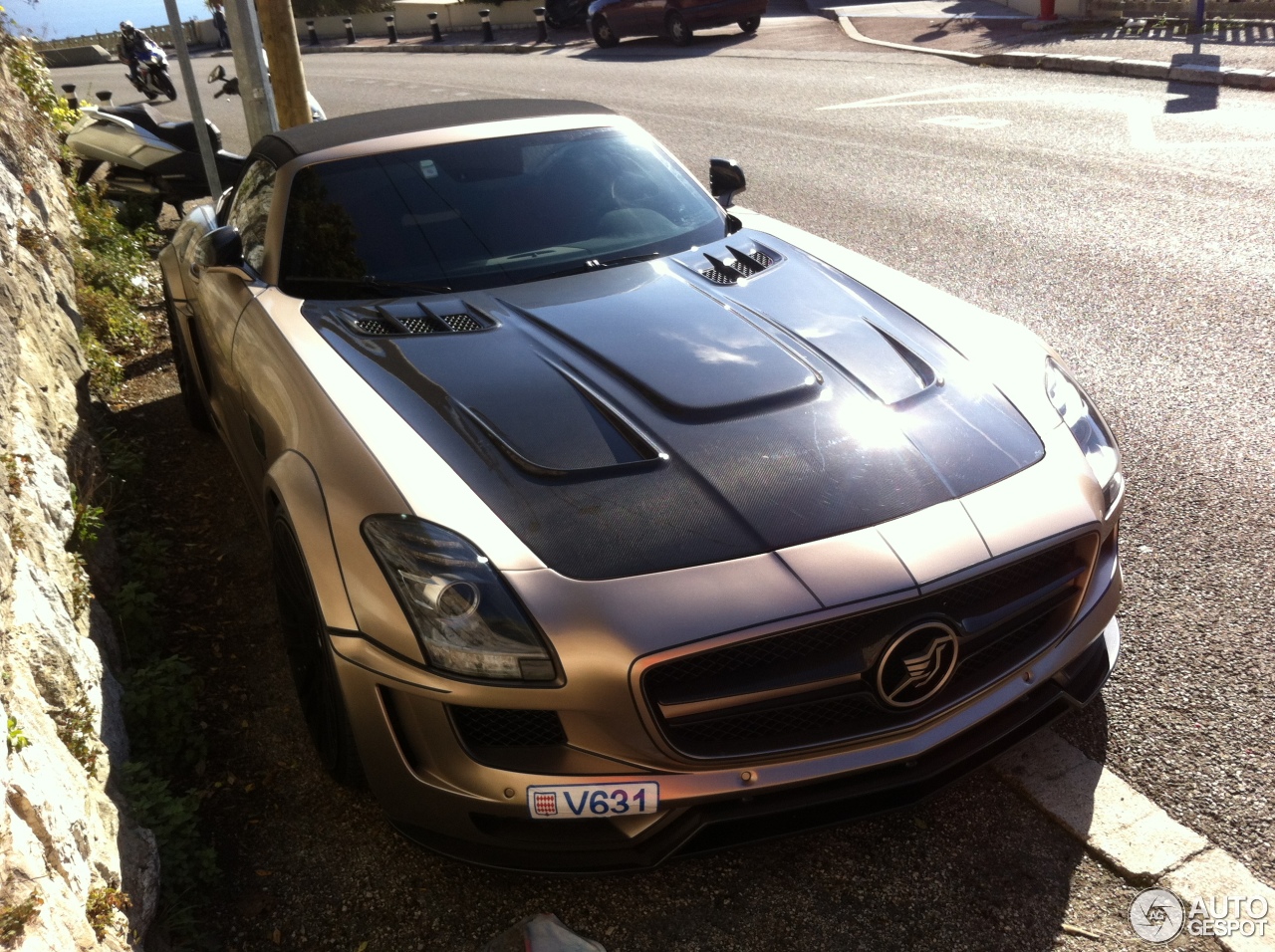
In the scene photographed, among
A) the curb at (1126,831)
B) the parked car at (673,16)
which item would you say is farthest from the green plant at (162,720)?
A: the parked car at (673,16)

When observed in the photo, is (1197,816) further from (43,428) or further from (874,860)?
(43,428)

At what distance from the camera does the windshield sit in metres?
3.95

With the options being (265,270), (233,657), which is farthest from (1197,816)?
(265,270)

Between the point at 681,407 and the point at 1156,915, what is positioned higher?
the point at 681,407

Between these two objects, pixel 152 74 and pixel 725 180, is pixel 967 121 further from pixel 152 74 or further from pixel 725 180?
pixel 152 74

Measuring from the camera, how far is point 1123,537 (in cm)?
407

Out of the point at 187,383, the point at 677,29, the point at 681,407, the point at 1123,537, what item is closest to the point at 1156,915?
the point at 681,407

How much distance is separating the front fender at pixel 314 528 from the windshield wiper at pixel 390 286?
0.88 metres

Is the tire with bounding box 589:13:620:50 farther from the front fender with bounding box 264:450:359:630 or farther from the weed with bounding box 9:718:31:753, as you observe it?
the weed with bounding box 9:718:31:753

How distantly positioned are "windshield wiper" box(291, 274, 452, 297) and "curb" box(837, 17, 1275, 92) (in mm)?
11259

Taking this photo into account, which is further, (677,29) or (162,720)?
(677,29)

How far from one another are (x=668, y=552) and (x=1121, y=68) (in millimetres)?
13671

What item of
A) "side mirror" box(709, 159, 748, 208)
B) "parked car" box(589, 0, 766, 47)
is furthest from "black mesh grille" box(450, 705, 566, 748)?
"parked car" box(589, 0, 766, 47)

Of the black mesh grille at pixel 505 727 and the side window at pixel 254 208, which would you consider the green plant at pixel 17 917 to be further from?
the side window at pixel 254 208
